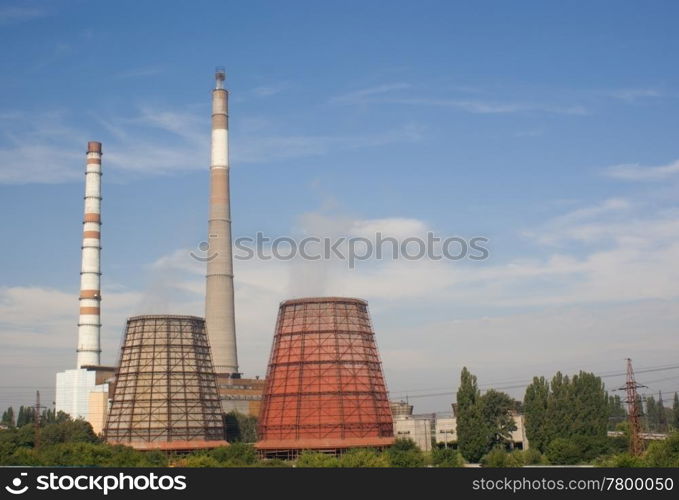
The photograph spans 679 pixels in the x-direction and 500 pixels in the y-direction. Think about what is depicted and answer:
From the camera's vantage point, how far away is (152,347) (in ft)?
293

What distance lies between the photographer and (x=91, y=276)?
4631 inches

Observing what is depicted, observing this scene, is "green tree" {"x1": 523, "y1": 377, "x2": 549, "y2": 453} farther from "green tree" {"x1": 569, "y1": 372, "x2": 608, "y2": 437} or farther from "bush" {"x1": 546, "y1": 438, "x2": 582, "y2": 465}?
"bush" {"x1": 546, "y1": 438, "x2": 582, "y2": 465}

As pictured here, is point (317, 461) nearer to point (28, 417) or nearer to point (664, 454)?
point (664, 454)

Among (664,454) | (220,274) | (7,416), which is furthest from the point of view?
(7,416)

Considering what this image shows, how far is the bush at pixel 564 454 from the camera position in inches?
2849

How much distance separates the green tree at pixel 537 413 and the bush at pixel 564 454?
5.82 metres

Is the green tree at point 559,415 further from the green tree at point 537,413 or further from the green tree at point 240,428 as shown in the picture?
the green tree at point 240,428

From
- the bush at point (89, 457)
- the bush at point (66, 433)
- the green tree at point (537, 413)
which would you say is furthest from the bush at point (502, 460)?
the bush at point (66, 433)

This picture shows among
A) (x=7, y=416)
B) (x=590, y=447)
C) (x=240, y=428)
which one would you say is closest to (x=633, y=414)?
(x=590, y=447)

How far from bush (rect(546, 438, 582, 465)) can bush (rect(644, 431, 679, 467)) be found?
15.4 m

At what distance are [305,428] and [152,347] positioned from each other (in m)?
19.8

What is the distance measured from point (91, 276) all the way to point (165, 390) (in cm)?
3600
